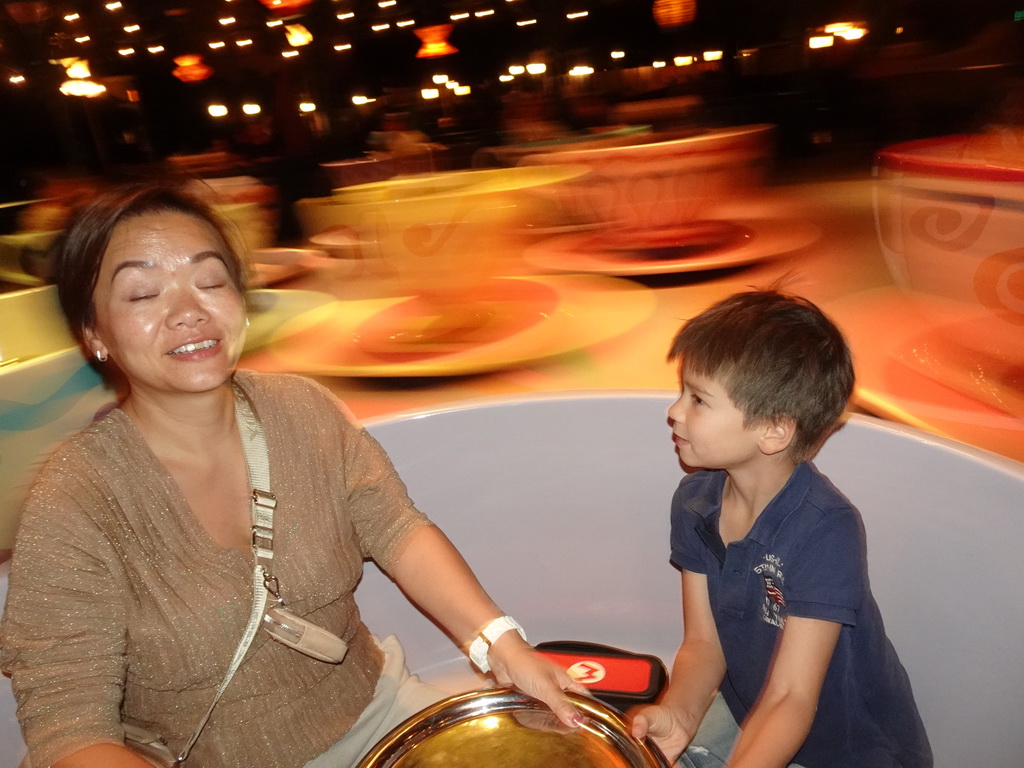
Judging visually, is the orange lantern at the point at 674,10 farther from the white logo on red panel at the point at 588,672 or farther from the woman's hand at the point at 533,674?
the woman's hand at the point at 533,674

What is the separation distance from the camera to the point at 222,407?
46.0 inches

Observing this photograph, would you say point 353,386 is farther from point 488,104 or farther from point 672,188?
→ point 488,104

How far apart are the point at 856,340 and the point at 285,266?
286 centimetres

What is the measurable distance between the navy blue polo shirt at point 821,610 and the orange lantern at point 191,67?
906 centimetres

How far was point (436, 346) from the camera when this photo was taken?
297 centimetres

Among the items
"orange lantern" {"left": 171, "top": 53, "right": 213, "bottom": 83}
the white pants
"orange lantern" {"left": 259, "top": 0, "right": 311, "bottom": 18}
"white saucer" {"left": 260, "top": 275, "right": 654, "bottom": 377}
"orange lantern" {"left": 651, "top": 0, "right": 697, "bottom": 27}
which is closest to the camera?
the white pants

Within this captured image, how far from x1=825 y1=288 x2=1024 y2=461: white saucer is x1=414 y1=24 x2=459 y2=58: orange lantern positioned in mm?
7148

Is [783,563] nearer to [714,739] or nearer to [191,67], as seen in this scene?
[714,739]

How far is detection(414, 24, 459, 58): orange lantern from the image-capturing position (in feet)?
30.0

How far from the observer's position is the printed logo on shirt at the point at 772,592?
1.09m

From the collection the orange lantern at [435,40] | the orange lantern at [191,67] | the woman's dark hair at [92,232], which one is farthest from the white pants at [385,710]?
the orange lantern at [435,40]

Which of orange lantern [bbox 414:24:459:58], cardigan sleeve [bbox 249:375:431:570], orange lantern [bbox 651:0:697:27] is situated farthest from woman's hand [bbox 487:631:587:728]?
orange lantern [bbox 414:24:459:58]

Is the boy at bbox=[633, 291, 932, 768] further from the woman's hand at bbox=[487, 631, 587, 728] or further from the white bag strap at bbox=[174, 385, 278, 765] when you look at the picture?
the white bag strap at bbox=[174, 385, 278, 765]

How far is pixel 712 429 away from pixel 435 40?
9.31 metres
